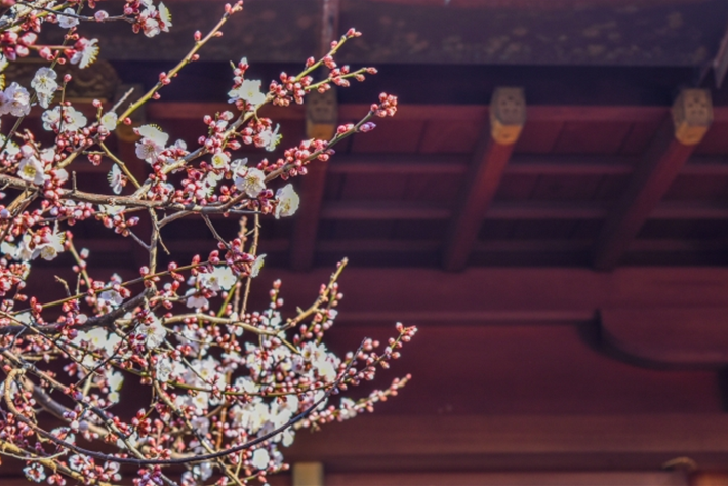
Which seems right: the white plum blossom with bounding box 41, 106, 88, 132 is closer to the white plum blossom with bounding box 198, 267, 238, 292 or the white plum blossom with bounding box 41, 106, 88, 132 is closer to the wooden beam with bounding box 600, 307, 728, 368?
the white plum blossom with bounding box 198, 267, 238, 292

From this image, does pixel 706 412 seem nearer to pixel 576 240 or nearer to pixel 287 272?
pixel 576 240

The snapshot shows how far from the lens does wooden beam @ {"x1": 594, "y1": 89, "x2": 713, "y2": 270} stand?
9.71ft

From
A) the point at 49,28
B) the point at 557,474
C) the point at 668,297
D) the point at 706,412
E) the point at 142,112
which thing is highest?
the point at 49,28

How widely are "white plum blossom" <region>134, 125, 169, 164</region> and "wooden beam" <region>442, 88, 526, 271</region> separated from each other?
5.24ft

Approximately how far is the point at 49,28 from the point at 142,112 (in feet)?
1.50

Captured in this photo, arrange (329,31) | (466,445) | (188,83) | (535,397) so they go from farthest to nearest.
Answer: (535,397) → (466,445) → (188,83) → (329,31)

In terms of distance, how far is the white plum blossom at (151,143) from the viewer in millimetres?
1644

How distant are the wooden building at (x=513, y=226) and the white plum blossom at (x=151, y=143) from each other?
4.14 feet

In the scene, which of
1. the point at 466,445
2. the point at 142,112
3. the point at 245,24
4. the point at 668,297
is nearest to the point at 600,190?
the point at 668,297

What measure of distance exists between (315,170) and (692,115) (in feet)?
4.72

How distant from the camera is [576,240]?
12.5 ft

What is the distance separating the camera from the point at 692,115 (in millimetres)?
2945

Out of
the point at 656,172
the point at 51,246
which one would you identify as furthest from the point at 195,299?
the point at 656,172

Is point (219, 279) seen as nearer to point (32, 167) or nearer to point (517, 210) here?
point (32, 167)
